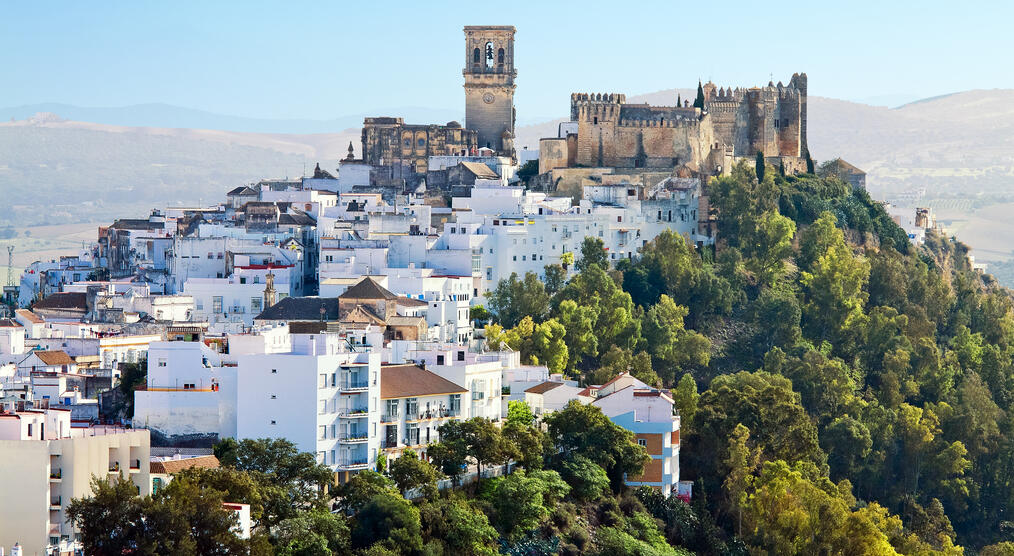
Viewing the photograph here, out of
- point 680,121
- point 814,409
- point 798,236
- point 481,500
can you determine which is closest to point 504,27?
point 680,121

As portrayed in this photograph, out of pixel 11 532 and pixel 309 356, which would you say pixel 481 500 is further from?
pixel 11 532

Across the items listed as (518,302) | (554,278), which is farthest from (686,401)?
(554,278)

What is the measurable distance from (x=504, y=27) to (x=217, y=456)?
194 feet

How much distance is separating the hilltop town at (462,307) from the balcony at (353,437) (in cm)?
6

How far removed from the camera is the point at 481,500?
5775cm

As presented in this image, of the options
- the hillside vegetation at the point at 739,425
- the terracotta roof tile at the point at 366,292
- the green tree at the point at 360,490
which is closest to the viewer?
the green tree at the point at 360,490

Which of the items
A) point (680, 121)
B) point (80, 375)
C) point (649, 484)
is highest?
point (680, 121)

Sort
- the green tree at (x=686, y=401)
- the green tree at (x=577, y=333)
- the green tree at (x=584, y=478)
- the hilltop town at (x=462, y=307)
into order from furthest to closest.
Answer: the green tree at (x=577, y=333) < the green tree at (x=686, y=401) < the green tree at (x=584, y=478) < the hilltop town at (x=462, y=307)

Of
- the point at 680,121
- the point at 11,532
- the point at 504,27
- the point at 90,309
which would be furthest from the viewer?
the point at 504,27

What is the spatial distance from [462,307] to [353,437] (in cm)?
2069

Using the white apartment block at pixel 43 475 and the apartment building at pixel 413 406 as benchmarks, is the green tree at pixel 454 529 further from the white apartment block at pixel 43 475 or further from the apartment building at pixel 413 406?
the white apartment block at pixel 43 475

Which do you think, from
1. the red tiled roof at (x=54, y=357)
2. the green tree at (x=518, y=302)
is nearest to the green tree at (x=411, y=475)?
the red tiled roof at (x=54, y=357)

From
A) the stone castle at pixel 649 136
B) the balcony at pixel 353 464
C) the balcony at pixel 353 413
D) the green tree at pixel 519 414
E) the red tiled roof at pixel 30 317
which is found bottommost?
the balcony at pixel 353 464

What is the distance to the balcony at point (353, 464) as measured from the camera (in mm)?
55719
